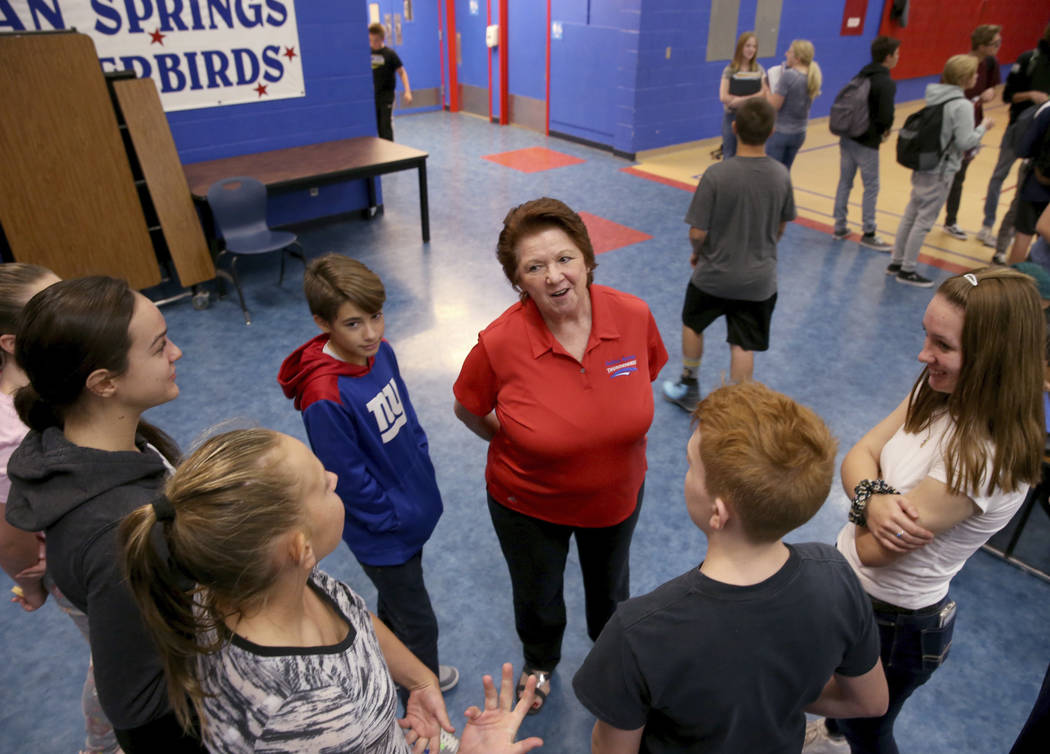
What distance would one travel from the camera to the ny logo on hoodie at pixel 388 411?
187cm

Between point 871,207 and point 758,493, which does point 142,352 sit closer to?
point 758,493

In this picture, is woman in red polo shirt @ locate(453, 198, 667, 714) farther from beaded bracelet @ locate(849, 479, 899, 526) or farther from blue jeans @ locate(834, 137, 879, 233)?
blue jeans @ locate(834, 137, 879, 233)

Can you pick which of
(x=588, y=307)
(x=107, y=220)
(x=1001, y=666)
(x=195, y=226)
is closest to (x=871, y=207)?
(x=1001, y=666)

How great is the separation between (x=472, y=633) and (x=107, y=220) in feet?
13.0

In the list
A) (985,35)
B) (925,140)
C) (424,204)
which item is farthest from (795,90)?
(424,204)

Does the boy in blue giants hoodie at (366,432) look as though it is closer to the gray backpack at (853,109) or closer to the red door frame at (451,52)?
the gray backpack at (853,109)

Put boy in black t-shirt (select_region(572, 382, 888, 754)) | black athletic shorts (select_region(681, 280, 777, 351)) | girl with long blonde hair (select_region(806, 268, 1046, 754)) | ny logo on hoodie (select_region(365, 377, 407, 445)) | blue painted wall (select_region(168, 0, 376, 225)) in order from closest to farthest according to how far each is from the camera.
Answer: boy in black t-shirt (select_region(572, 382, 888, 754)) → girl with long blonde hair (select_region(806, 268, 1046, 754)) → ny logo on hoodie (select_region(365, 377, 407, 445)) → black athletic shorts (select_region(681, 280, 777, 351)) → blue painted wall (select_region(168, 0, 376, 225))

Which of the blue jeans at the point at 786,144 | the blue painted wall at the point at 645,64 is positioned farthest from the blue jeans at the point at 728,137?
the blue painted wall at the point at 645,64

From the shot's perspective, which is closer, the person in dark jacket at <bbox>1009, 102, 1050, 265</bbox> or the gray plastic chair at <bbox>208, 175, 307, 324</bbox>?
the person in dark jacket at <bbox>1009, 102, 1050, 265</bbox>

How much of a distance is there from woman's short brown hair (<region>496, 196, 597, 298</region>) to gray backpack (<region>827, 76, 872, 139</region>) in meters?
4.63

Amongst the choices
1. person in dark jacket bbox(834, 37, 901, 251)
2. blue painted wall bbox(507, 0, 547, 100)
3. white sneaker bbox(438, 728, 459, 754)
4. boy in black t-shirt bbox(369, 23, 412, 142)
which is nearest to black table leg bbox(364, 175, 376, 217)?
boy in black t-shirt bbox(369, 23, 412, 142)

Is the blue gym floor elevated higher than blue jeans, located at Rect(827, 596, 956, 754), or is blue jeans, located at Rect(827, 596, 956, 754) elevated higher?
blue jeans, located at Rect(827, 596, 956, 754)

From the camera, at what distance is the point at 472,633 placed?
2559mm

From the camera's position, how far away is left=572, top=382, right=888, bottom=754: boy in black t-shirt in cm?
106
